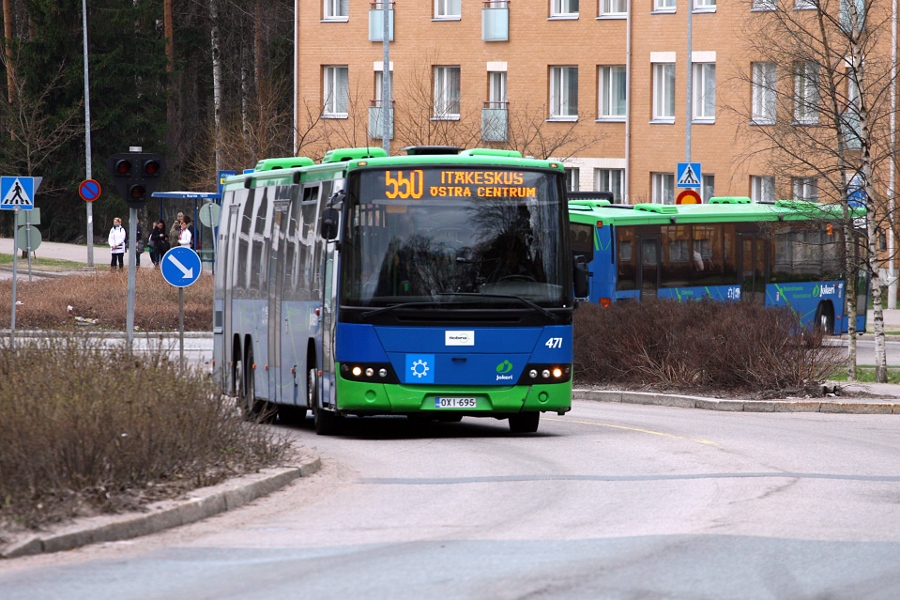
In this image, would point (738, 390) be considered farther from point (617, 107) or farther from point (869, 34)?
point (617, 107)

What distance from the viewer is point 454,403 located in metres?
16.9

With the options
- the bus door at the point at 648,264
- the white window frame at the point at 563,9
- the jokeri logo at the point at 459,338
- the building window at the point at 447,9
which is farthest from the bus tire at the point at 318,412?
the building window at the point at 447,9

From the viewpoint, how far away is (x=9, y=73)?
70000 millimetres

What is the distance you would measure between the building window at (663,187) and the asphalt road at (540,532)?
38041 mm

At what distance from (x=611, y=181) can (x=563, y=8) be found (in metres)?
6.11

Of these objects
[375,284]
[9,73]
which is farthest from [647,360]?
[9,73]

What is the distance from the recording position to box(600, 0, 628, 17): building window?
55281mm

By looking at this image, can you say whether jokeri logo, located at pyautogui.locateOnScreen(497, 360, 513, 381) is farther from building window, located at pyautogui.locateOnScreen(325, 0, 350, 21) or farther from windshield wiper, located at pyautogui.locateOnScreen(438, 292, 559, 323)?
building window, located at pyautogui.locateOnScreen(325, 0, 350, 21)

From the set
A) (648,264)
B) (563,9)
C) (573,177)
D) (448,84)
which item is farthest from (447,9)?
(648,264)

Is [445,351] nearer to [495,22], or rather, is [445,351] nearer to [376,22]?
[495,22]

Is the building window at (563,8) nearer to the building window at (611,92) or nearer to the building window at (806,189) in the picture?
the building window at (611,92)

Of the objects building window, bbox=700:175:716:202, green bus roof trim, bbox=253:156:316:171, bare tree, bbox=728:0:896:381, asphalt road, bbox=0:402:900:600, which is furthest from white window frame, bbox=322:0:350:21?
asphalt road, bbox=0:402:900:600

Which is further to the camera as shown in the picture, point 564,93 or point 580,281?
point 564,93

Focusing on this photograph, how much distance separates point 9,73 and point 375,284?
5678 cm
